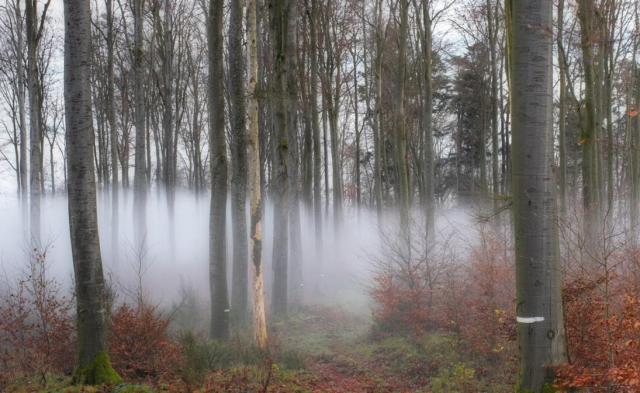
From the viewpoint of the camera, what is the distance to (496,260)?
40.2ft

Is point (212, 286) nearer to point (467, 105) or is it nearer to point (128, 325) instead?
point (128, 325)

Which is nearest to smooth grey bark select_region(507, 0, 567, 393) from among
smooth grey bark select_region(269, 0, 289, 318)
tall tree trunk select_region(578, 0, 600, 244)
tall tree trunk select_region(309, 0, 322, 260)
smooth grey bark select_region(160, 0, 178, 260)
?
tall tree trunk select_region(578, 0, 600, 244)

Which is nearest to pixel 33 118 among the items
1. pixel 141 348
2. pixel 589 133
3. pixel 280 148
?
pixel 280 148

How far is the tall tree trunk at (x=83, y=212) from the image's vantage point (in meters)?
6.44

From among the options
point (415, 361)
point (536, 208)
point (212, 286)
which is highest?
point (536, 208)

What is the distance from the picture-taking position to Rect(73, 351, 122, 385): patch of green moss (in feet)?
21.0

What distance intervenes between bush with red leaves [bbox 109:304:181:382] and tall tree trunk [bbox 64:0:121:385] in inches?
41.5

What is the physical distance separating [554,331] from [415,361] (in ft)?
15.1

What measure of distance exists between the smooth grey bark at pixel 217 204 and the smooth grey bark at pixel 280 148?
1.75 m

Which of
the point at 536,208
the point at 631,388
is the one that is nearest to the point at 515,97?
the point at 536,208

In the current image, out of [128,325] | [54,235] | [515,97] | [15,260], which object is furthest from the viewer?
[54,235]

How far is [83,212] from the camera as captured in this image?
6.45 meters

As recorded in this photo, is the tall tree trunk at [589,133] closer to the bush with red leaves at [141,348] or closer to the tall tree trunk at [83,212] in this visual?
the bush with red leaves at [141,348]

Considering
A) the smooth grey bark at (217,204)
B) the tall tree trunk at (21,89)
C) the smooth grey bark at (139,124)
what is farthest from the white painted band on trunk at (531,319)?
the tall tree trunk at (21,89)
